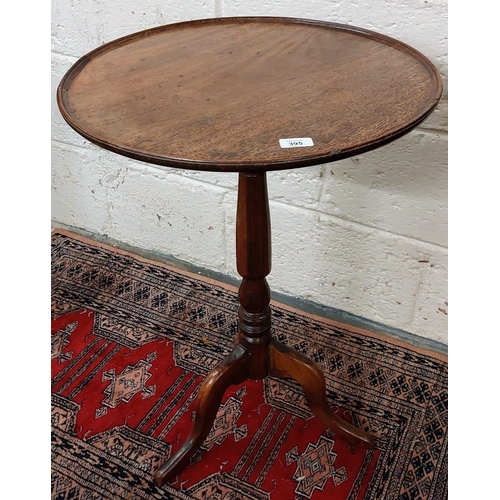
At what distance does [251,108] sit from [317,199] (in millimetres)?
714

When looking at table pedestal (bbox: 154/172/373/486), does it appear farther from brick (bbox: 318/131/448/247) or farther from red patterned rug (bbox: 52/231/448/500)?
brick (bbox: 318/131/448/247)

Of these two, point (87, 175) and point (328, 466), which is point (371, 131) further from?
point (87, 175)

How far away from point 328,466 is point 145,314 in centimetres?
A: 79

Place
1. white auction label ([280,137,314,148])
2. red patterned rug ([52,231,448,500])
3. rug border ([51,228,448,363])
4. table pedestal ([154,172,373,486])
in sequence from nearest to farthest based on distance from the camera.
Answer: white auction label ([280,137,314,148]), table pedestal ([154,172,373,486]), red patterned rug ([52,231,448,500]), rug border ([51,228,448,363])

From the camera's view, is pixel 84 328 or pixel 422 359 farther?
pixel 84 328

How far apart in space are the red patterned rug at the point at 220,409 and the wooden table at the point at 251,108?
89 millimetres

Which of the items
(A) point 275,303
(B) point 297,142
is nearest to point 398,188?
(A) point 275,303

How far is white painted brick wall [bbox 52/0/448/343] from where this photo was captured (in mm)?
1374

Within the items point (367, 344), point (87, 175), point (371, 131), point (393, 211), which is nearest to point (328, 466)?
point (367, 344)

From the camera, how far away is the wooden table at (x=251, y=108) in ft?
2.71

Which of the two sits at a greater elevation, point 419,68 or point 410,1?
point 410,1

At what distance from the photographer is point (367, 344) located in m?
1.70

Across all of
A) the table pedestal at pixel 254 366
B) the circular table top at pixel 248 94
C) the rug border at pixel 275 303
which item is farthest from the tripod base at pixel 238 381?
the circular table top at pixel 248 94

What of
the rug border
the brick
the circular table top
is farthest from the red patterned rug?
the circular table top
